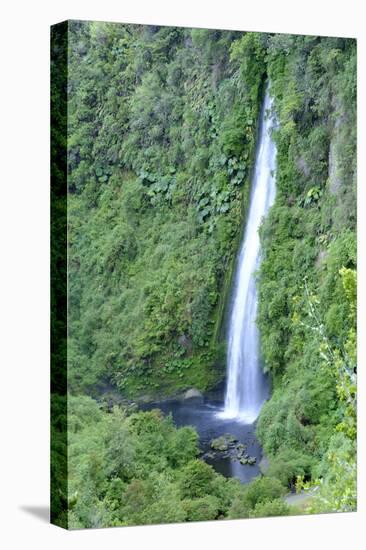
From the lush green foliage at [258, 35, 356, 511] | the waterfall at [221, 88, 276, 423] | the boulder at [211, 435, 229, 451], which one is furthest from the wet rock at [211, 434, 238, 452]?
the lush green foliage at [258, 35, 356, 511]

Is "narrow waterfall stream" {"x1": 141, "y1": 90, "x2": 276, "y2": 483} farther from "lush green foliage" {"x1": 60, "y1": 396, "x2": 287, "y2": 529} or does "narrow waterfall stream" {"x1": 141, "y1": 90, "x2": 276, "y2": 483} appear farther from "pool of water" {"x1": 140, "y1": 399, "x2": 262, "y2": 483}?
"lush green foliage" {"x1": 60, "y1": 396, "x2": 287, "y2": 529}

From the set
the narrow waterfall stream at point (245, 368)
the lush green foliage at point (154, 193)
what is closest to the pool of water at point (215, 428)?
the narrow waterfall stream at point (245, 368)

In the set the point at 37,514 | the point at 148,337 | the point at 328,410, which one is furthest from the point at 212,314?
the point at 37,514

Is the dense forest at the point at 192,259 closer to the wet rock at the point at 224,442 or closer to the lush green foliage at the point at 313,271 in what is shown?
the lush green foliage at the point at 313,271

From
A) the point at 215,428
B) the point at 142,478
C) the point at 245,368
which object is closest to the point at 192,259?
the point at 245,368

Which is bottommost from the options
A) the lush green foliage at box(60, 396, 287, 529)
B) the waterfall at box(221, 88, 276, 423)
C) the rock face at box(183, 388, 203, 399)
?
the lush green foliage at box(60, 396, 287, 529)

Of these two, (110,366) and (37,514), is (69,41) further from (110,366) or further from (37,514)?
(37,514)
